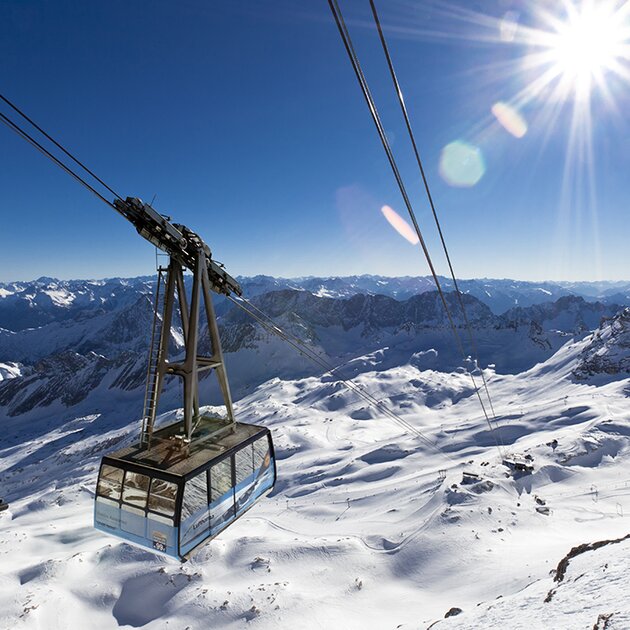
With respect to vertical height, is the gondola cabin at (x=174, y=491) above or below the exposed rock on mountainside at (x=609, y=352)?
above

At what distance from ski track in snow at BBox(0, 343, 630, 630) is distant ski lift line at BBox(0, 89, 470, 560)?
36.4 feet

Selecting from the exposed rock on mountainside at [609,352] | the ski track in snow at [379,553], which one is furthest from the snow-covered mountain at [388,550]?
the exposed rock on mountainside at [609,352]

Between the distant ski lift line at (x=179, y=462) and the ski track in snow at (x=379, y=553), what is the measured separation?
36.4 ft

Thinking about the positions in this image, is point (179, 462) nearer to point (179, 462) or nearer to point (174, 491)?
point (179, 462)

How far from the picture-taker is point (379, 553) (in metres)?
36.4

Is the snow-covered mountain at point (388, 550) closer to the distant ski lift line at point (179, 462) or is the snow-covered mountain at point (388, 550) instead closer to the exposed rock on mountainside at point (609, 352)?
the distant ski lift line at point (179, 462)

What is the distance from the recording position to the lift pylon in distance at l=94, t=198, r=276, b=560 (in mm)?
10336

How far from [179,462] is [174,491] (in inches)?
36.2

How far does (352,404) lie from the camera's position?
132 meters

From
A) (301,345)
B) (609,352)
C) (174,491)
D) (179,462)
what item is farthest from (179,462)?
(609,352)

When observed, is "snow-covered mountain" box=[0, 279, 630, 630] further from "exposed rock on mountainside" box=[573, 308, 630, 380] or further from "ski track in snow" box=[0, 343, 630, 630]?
"exposed rock on mountainside" box=[573, 308, 630, 380]

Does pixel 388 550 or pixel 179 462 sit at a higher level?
pixel 179 462

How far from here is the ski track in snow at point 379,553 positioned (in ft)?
82.0

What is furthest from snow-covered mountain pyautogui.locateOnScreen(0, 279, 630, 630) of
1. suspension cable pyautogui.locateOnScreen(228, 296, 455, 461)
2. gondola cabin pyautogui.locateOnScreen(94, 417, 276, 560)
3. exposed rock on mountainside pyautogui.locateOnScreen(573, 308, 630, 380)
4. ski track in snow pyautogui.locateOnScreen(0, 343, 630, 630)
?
exposed rock on mountainside pyautogui.locateOnScreen(573, 308, 630, 380)
